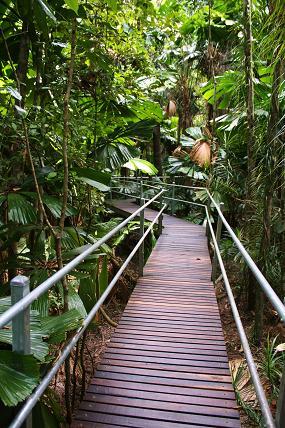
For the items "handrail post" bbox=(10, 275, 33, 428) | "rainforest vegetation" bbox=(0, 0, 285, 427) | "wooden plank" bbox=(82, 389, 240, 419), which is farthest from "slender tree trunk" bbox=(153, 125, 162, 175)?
"handrail post" bbox=(10, 275, 33, 428)

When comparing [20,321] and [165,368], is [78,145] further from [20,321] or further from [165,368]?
[20,321]

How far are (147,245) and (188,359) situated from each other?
19.0 ft

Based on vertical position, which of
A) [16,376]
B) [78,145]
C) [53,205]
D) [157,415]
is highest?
[78,145]

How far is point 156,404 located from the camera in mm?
2205

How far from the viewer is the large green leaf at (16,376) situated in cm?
124

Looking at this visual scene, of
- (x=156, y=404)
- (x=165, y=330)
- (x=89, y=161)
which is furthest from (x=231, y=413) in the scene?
(x=89, y=161)

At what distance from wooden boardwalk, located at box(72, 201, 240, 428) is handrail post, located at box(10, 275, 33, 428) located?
37.2 inches

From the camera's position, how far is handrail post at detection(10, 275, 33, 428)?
130cm

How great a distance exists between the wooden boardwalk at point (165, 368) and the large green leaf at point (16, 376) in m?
0.90

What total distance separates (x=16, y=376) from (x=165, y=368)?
4.99ft

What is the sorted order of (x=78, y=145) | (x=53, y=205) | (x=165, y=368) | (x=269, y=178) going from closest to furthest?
(x=165, y=368)
(x=53, y=205)
(x=78, y=145)
(x=269, y=178)

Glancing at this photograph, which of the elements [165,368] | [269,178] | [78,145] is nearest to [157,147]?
[269,178]

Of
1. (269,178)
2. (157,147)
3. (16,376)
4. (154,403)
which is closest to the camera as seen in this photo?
(16,376)

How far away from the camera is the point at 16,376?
1.32m
